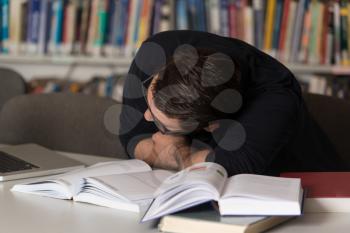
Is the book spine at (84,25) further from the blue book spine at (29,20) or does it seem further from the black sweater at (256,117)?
the black sweater at (256,117)

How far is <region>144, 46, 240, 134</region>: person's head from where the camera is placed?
1.26 m

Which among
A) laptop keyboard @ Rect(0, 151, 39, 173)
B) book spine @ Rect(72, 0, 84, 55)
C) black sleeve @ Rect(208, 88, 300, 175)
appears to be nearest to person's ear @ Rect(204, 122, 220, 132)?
black sleeve @ Rect(208, 88, 300, 175)

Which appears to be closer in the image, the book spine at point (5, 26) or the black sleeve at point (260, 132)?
the black sleeve at point (260, 132)

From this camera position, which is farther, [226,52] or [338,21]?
[338,21]

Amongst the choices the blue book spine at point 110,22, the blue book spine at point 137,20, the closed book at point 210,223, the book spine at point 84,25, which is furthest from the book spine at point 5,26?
the closed book at point 210,223

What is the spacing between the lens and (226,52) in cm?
148

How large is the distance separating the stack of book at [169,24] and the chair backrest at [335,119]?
0.79m

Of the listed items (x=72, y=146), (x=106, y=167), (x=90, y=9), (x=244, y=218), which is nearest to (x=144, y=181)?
(x=106, y=167)

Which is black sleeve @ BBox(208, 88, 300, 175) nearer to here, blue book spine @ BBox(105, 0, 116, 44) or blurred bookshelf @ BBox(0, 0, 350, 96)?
blurred bookshelf @ BBox(0, 0, 350, 96)

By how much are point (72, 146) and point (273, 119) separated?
31.2 inches

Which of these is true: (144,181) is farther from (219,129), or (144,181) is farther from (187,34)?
(187,34)

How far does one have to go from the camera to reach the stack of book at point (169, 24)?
2.58m

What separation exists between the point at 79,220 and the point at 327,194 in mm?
473

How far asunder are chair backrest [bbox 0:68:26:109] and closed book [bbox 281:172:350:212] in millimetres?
1741
